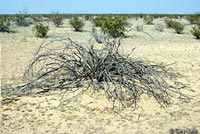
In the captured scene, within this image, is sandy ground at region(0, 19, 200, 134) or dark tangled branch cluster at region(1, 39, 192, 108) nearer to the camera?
sandy ground at region(0, 19, 200, 134)

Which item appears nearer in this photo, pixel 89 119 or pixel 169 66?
pixel 89 119

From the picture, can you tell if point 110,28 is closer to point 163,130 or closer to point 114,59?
point 114,59

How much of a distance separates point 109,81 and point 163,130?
7.35ft

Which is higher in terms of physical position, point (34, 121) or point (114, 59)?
point (114, 59)

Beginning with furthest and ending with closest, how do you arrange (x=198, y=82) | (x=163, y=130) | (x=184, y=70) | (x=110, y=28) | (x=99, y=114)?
(x=110, y=28) → (x=184, y=70) → (x=198, y=82) → (x=99, y=114) → (x=163, y=130)

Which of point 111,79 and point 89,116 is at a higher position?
point 111,79

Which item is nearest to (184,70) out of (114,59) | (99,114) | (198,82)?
(198,82)

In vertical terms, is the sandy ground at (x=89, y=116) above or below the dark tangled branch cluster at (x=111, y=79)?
below

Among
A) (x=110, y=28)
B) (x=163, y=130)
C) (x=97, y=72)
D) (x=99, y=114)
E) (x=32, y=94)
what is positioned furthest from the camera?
(x=110, y=28)

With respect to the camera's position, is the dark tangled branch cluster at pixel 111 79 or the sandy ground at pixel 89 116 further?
the dark tangled branch cluster at pixel 111 79

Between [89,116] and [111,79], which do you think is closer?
[89,116]

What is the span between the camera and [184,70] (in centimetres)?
1155

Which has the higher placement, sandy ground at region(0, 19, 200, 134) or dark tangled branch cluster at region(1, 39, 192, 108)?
dark tangled branch cluster at region(1, 39, 192, 108)

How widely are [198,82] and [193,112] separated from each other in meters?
2.27
